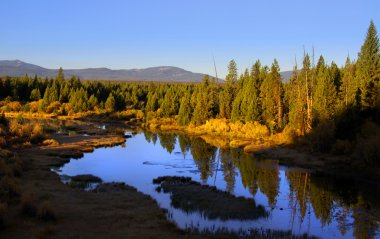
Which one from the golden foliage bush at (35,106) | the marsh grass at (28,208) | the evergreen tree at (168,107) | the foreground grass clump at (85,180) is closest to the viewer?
the marsh grass at (28,208)

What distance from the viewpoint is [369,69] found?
204 ft

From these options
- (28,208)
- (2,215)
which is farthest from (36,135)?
(2,215)

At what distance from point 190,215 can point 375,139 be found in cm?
2405

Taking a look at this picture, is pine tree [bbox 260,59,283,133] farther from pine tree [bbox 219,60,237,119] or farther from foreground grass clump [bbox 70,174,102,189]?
foreground grass clump [bbox 70,174,102,189]

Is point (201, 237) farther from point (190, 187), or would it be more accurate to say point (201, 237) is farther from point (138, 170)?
point (138, 170)

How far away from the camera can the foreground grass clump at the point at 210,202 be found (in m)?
23.3

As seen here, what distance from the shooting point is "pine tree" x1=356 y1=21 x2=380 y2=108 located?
50.4m

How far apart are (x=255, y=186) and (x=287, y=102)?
177 ft

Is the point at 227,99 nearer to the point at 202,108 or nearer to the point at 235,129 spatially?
the point at 202,108

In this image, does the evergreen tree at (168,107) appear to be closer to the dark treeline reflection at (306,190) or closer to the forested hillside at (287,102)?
the forested hillside at (287,102)

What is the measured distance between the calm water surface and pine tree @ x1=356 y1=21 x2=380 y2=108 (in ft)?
51.6

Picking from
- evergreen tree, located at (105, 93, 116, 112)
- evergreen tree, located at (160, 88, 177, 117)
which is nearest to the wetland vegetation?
evergreen tree, located at (160, 88, 177, 117)

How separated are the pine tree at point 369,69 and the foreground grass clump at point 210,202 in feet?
98.9

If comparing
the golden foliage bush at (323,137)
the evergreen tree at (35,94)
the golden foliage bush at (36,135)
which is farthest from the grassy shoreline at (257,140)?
the golden foliage bush at (36,135)
